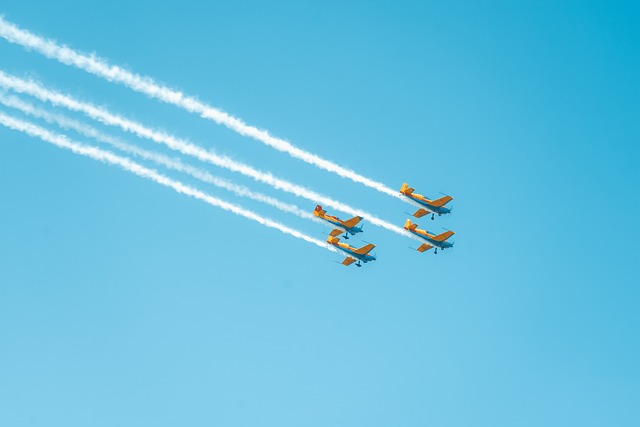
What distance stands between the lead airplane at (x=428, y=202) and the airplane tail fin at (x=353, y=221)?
179 inches

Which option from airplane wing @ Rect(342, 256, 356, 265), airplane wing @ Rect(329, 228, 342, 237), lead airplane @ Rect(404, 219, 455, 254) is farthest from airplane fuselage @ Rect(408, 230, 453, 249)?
airplane wing @ Rect(329, 228, 342, 237)

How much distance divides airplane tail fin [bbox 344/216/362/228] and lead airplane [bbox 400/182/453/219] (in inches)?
179

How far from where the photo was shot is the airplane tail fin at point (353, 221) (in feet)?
216

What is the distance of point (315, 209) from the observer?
66312mm

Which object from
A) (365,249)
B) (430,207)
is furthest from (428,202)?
(365,249)

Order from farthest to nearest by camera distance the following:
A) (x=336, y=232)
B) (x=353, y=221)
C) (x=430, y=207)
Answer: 1. (x=430, y=207)
2. (x=336, y=232)
3. (x=353, y=221)

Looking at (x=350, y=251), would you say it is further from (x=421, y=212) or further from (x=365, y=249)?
(x=421, y=212)

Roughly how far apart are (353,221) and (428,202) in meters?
5.68

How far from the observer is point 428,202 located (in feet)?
227

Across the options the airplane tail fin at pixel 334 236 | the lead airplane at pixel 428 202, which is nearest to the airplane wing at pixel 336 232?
the airplane tail fin at pixel 334 236

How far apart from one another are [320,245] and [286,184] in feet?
23.1

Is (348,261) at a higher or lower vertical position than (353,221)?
lower

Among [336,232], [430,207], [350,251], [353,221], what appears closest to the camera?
[353,221]

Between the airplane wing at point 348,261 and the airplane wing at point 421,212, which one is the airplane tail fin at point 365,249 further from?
the airplane wing at point 421,212
